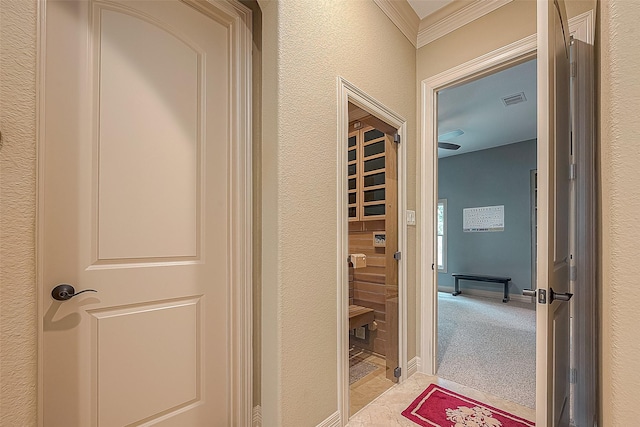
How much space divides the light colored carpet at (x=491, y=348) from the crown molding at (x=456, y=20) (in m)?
2.80

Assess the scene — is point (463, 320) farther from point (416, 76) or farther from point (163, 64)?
point (163, 64)

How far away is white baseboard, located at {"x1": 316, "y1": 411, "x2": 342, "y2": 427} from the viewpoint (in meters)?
1.64

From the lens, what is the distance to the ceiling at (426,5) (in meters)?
2.33

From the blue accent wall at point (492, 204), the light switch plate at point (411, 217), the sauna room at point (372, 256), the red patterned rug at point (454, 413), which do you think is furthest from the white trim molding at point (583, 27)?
the blue accent wall at point (492, 204)

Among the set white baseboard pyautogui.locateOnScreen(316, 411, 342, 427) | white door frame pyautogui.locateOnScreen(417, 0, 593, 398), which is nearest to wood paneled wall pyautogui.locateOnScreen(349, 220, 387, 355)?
white door frame pyautogui.locateOnScreen(417, 0, 593, 398)

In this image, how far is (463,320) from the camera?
4.17 meters

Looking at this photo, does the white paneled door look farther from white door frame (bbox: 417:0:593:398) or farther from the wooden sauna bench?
the wooden sauna bench

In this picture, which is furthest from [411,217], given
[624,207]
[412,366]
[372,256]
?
[624,207]

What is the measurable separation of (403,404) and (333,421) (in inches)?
23.3

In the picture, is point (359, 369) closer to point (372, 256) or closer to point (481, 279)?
point (372, 256)

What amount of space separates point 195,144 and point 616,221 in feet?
5.37

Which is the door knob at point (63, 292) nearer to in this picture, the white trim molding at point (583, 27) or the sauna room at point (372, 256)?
the sauna room at point (372, 256)

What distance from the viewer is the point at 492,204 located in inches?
A: 225

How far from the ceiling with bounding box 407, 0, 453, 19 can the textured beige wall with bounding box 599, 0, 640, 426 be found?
186 centimetres
